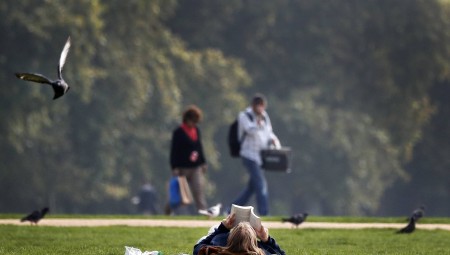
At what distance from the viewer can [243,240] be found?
12.1 metres

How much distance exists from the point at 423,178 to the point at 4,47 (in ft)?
58.1

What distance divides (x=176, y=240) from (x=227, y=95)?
96.9ft

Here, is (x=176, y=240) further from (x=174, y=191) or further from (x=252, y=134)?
(x=174, y=191)

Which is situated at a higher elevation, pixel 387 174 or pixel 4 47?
pixel 4 47

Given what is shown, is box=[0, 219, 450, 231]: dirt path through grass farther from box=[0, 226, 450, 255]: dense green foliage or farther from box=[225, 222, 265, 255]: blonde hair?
box=[225, 222, 265, 255]: blonde hair

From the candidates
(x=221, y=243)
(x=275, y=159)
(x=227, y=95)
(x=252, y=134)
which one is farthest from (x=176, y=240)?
(x=227, y=95)

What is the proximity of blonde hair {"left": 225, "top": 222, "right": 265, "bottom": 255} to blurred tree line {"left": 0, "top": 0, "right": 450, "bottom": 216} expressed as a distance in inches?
1139

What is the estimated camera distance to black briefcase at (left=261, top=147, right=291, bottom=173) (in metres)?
23.6

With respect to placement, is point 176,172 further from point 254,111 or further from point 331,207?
point 331,207

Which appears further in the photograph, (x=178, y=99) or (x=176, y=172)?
(x=178, y=99)

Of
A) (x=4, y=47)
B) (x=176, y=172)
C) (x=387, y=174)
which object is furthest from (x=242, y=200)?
(x=387, y=174)

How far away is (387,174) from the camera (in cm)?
5169

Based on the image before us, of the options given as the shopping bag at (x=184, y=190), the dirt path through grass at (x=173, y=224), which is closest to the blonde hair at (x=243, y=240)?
the dirt path through grass at (x=173, y=224)

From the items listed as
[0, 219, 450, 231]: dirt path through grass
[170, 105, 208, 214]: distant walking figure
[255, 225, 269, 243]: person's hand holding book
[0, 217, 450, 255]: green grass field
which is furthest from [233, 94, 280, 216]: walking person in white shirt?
[255, 225, 269, 243]: person's hand holding book
